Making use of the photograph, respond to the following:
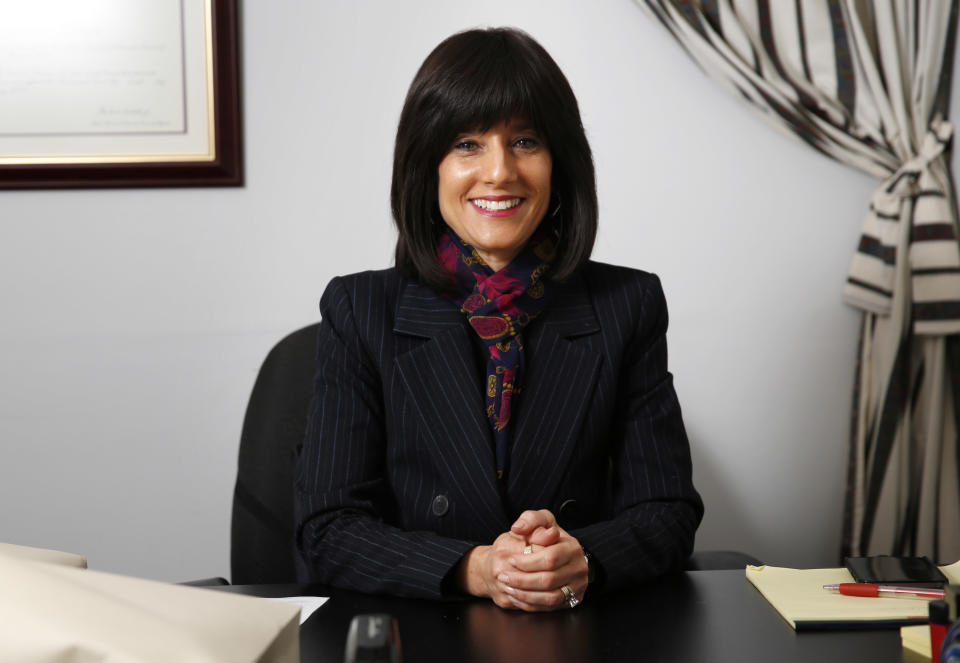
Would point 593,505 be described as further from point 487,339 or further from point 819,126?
point 819,126

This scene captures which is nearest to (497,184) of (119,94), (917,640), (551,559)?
(551,559)

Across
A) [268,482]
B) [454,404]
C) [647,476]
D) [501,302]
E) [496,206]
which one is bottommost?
[268,482]

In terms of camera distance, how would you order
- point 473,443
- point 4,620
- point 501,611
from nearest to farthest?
1. point 4,620
2. point 501,611
3. point 473,443

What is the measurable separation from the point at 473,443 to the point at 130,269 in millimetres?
1321

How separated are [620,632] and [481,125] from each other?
0.81m

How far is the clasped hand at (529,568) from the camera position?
A: 3.72ft

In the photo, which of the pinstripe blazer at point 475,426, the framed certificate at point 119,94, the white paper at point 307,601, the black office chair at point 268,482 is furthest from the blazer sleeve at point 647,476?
the framed certificate at point 119,94

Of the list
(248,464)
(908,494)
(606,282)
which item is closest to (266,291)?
(248,464)

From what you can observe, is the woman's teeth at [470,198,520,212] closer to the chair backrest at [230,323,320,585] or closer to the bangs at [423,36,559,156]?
the bangs at [423,36,559,156]

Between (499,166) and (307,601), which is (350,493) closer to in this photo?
(307,601)

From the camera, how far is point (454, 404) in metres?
1.47

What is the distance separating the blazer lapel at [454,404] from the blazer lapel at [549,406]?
5 cm

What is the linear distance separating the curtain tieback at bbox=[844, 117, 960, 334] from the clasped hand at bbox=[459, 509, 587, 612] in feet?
4.84

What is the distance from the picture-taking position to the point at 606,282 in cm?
162
